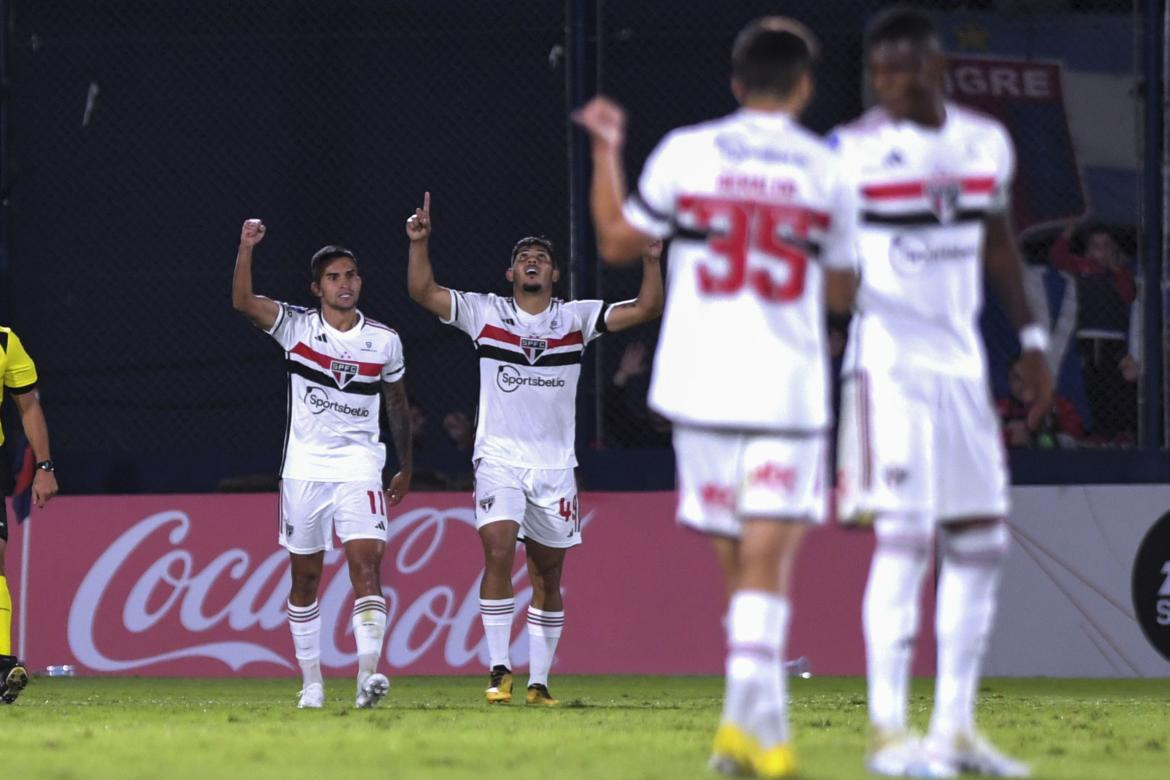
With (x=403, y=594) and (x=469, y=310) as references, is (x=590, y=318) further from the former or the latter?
(x=403, y=594)

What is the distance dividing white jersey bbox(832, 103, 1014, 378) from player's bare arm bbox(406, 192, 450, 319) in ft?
13.0

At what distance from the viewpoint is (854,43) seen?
15109 millimetres

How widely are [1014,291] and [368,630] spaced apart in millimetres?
4353

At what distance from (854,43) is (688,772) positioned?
10.4 meters

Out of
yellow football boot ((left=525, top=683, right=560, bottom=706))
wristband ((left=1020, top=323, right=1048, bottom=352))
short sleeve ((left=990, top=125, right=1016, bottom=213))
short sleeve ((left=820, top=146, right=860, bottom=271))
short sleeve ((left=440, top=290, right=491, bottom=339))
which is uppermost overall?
short sleeve ((left=990, top=125, right=1016, bottom=213))

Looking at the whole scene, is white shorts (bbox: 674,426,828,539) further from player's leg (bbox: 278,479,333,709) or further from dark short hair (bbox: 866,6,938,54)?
player's leg (bbox: 278,479,333,709)

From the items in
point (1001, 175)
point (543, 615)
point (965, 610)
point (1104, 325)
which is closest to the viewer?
point (965, 610)

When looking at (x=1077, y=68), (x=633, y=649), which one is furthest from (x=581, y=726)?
(x=1077, y=68)

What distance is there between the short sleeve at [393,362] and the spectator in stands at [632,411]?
3738 mm

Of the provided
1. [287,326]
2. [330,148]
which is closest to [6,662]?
[287,326]

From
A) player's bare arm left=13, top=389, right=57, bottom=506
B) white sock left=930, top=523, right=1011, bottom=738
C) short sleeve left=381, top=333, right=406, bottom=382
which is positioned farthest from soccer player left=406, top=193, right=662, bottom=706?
white sock left=930, top=523, right=1011, bottom=738

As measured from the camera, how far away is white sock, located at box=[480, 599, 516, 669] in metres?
9.91

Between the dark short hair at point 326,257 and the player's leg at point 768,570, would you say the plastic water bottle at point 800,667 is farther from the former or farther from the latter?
the player's leg at point 768,570

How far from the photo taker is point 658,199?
213 inches
